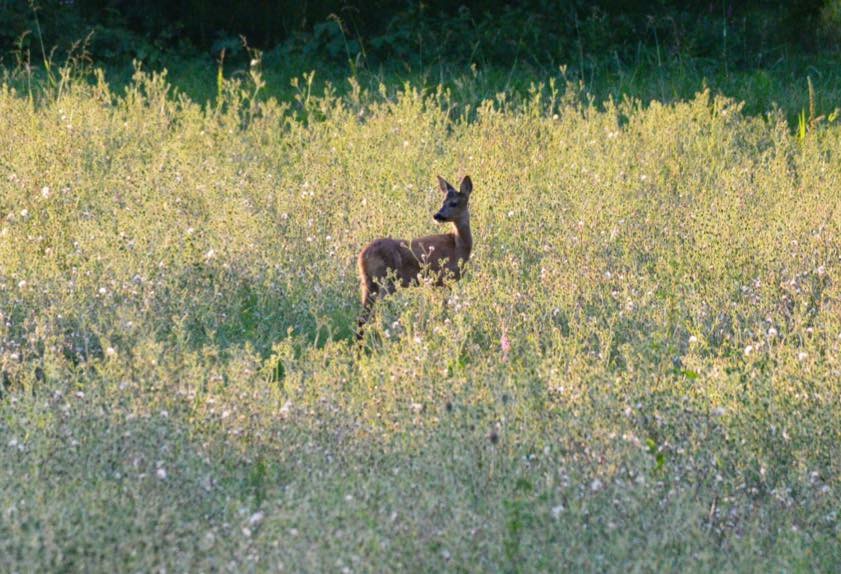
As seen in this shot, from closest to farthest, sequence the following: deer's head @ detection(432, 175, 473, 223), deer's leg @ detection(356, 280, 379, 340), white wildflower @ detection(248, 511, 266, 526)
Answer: white wildflower @ detection(248, 511, 266, 526) < deer's leg @ detection(356, 280, 379, 340) < deer's head @ detection(432, 175, 473, 223)

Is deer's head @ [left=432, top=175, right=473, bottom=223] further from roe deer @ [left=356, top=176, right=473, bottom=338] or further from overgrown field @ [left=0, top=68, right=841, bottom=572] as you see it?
overgrown field @ [left=0, top=68, right=841, bottom=572]

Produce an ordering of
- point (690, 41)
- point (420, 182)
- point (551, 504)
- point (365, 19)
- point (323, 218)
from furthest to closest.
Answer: point (365, 19), point (690, 41), point (420, 182), point (323, 218), point (551, 504)

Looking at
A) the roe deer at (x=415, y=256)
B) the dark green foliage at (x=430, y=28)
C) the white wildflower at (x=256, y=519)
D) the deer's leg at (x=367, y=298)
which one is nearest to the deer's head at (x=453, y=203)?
the roe deer at (x=415, y=256)

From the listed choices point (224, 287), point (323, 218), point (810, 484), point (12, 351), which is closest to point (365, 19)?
point (323, 218)

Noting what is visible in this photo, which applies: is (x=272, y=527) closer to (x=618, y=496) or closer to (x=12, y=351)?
(x=618, y=496)

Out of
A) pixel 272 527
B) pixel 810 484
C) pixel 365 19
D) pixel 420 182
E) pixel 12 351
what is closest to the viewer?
pixel 272 527

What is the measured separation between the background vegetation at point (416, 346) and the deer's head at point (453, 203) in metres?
0.32

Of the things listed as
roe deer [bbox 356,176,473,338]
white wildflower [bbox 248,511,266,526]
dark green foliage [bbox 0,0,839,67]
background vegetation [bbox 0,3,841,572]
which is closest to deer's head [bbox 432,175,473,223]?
roe deer [bbox 356,176,473,338]

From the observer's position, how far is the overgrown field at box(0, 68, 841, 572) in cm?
434

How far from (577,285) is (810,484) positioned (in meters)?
2.42

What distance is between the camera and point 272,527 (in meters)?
4.20

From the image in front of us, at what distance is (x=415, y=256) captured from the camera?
7.28m

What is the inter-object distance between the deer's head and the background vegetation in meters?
0.32

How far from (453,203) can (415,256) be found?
0.64 m
